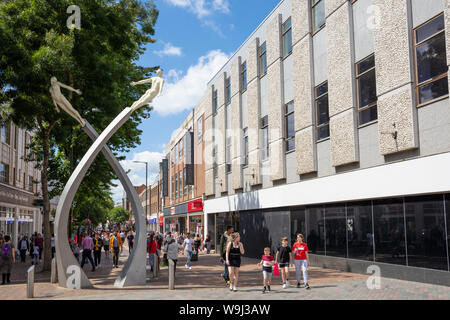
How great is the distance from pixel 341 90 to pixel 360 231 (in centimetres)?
536

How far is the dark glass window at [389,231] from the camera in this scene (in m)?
13.6

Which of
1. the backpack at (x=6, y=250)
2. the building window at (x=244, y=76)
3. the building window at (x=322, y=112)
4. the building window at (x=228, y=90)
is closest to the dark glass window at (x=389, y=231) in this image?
the building window at (x=322, y=112)

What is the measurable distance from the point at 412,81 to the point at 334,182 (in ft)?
17.3

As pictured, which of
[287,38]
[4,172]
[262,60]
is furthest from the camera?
[4,172]

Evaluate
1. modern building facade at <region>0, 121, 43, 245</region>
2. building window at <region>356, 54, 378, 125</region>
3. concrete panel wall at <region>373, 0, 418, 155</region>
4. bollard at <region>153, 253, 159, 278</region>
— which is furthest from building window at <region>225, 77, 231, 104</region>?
concrete panel wall at <region>373, 0, 418, 155</region>

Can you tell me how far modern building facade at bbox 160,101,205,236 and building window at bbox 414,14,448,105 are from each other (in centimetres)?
2408

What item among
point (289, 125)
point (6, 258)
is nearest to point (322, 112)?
point (289, 125)

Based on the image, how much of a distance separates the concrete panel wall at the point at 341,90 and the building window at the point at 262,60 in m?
7.13

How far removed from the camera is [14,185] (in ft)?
118

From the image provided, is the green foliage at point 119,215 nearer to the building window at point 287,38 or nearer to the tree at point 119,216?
the tree at point 119,216

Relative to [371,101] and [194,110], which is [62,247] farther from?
[194,110]

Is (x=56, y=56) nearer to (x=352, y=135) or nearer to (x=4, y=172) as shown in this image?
(x=352, y=135)

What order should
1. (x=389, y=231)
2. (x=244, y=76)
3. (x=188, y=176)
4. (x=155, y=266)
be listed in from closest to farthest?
(x=389, y=231) → (x=155, y=266) → (x=244, y=76) → (x=188, y=176)
